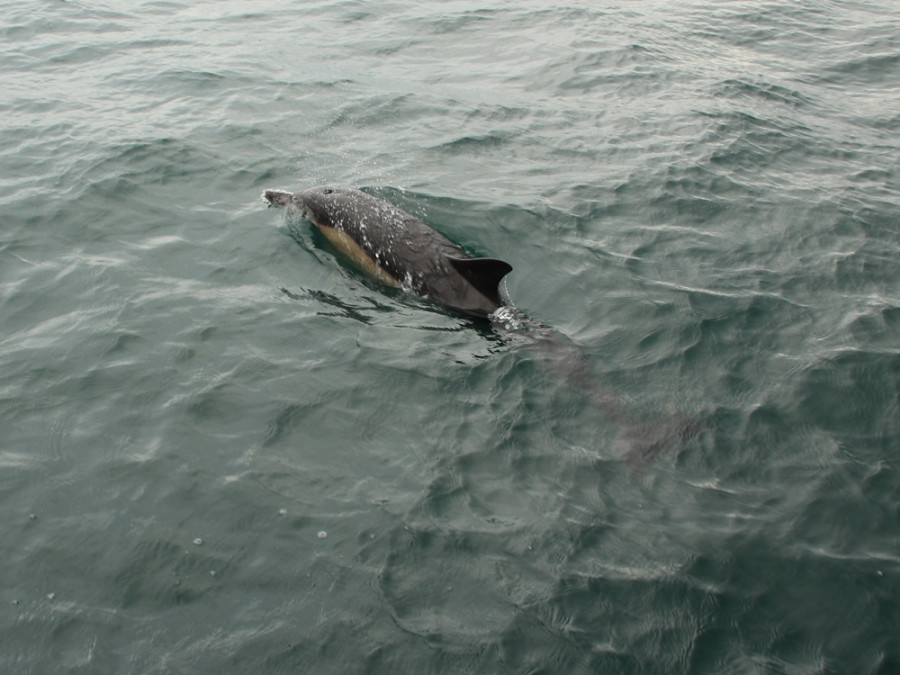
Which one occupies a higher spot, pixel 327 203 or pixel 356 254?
pixel 327 203

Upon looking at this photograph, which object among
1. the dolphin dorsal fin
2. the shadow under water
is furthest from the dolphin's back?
the shadow under water

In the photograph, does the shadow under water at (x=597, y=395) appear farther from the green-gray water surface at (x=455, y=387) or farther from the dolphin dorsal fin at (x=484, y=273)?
the dolphin dorsal fin at (x=484, y=273)

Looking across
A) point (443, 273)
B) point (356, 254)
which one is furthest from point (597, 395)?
point (356, 254)

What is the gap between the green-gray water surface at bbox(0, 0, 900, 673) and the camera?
567 cm

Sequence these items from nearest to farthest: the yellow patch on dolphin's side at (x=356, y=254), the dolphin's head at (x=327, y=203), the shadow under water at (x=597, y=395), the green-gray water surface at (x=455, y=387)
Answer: the green-gray water surface at (x=455, y=387), the shadow under water at (x=597, y=395), the yellow patch on dolphin's side at (x=356, y=254), the dolphin's head at (x=327, y=203)

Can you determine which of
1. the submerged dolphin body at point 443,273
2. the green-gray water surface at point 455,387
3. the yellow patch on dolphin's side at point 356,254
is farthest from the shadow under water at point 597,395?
the yellow patch on dolphin's side at point 356,254

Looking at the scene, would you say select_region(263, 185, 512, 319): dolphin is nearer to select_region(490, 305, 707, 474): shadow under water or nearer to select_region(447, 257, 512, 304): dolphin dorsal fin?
select_region(447, 257, 512, 304): dolphin dorsal fin

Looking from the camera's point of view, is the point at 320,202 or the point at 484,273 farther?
the point at 320,202

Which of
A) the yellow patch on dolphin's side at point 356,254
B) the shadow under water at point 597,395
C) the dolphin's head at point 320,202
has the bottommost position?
the shadow under water at point 597,395

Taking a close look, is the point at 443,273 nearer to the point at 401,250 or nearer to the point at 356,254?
the point at 401,250

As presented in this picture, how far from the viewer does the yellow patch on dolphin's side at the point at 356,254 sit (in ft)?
31.8

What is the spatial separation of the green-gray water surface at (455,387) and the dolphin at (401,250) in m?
0.36

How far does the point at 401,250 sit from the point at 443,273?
0.70 metres

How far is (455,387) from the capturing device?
25.7 feet
